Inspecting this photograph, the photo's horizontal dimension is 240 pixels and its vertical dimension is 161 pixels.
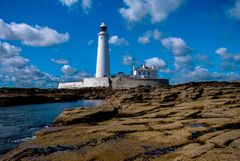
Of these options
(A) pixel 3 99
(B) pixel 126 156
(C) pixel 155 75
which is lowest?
(B) pixel 126 156

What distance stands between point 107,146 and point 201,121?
766 cm

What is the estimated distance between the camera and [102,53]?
92.7 m

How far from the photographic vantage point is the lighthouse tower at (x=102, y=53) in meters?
92.8

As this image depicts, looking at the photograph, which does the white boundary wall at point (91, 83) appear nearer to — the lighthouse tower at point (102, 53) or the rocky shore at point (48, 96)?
the lighthouse tower at point (102, 53)

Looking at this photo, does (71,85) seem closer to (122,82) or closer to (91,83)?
(91,83)

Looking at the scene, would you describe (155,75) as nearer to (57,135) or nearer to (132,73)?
(132,73)

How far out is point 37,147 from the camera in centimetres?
1788

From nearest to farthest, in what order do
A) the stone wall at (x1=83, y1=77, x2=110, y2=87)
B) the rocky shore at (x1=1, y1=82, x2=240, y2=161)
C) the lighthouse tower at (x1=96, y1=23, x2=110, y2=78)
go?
the rocky shore at (x1=1, y1=82, x2=240, y2=161)
the lighthouse tower at (x1=96, y1=23, x2=110, y2=78)
the stone wall at (x1=83, y1=77, x2=110, y2=87)

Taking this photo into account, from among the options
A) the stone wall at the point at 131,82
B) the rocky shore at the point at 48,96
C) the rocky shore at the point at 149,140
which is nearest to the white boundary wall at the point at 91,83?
the stone wall at the point at 131,82

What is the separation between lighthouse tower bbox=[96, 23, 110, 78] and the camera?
92.8 metres

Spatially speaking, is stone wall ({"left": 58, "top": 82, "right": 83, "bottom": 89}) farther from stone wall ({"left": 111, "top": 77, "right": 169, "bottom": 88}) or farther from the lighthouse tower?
stone wall ({"left": 111, "top": 77, "right": 169, "bottom": 88})

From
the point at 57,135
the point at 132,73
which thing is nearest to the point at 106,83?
the point at 132,73

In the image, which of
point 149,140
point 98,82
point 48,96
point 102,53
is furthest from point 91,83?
point 149,140

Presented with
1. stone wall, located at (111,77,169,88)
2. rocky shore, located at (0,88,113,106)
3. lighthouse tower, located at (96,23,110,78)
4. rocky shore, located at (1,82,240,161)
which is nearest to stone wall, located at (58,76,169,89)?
stone wall, located at (111,77,169,88)
